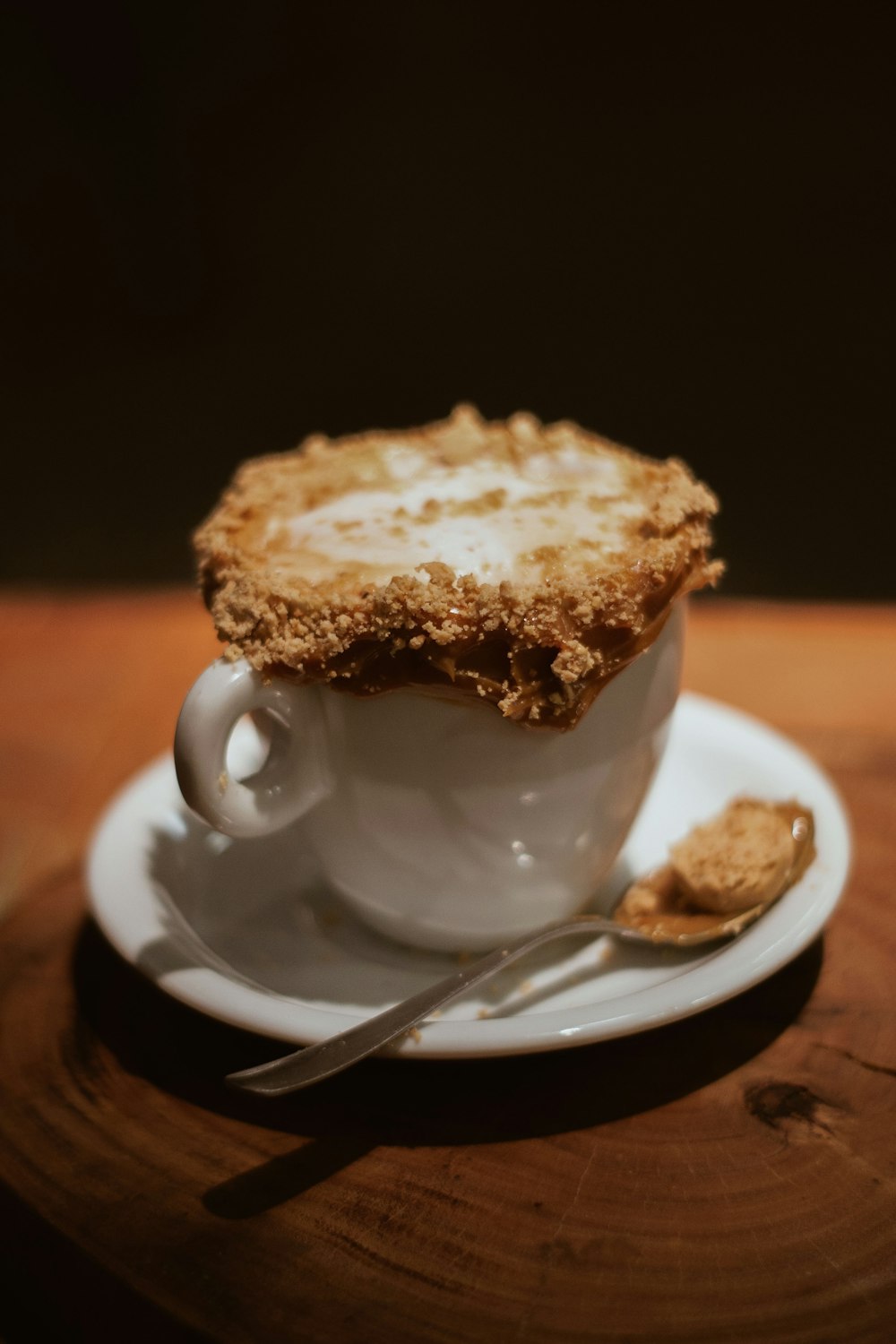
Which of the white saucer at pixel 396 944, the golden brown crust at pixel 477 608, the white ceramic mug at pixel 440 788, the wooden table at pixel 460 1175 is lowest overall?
the wooden table at pixel 460 1175

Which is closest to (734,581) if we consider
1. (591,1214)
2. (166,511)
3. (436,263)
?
(436,263)

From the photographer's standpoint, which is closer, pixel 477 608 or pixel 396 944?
pixel 477 608

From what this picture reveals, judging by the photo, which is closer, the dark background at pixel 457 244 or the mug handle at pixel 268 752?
the mug handle at pixel 268 752

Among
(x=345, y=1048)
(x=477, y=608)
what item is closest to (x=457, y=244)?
(x=477, y=608)

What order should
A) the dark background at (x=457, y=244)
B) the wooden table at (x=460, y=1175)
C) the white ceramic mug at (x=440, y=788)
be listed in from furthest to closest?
the dark background at (x=457, y=244)
the white ceramic mug at (x=440, y=788)
the wooden table at (x=460, y=1175)

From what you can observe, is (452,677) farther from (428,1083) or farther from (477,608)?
(428,1083)

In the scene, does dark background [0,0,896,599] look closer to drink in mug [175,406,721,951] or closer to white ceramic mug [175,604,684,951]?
drink in mug [175,406,721,951]

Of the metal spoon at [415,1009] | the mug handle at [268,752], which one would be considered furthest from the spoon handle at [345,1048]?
the mug handle at [268,752]

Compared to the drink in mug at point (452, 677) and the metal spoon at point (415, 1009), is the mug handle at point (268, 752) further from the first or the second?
the metal spoon at point (415, 1009)
